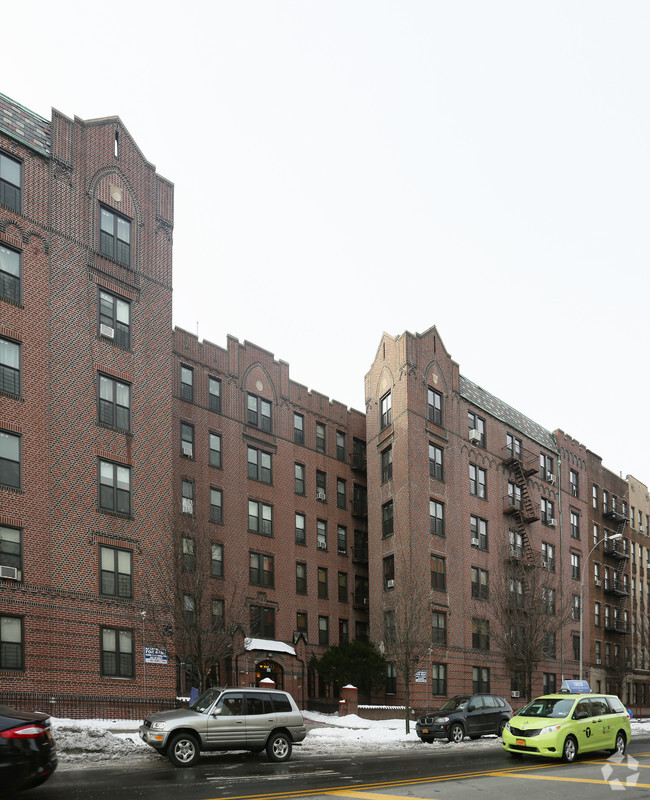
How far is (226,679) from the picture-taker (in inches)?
1592

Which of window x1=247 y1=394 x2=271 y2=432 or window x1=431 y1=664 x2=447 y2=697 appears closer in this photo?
window x1=431 y1=664 x2=447 y2=697

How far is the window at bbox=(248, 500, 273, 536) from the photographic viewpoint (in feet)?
143

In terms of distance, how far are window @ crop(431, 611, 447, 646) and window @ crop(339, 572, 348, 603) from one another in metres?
5.72

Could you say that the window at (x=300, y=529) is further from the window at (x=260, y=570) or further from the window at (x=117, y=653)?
the window at (x=117, y=653)

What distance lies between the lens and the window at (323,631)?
1836 inches

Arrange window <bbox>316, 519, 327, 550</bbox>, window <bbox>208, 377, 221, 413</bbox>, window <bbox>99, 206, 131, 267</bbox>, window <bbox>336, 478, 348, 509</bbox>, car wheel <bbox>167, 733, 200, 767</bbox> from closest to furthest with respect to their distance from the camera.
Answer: car wheel <bbox>167, 733, 200, 767</bbox> → window <bbox>99, 206, 131, 267</bbox> → window <bbox>208, 377, 221, 413</bbox> → window <bbox>316, 519, 327, 550</bbox> → window <bbox>336, 478, 348, 509</bbox>

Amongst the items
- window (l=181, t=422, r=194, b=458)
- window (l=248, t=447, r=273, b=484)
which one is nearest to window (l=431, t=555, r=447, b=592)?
window (l=248, t=447, r=273, b=484)

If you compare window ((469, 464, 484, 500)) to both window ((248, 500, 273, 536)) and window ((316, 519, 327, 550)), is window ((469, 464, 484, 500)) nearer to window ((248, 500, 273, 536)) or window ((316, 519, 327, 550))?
window ((316, 519, 327, 550))

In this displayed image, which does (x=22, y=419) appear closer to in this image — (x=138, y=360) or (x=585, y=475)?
(x=138, y=360)

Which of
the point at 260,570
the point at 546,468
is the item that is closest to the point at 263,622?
the point at 260,570

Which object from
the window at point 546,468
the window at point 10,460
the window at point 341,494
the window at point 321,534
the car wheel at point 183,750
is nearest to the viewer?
the car wheel at point 183,750

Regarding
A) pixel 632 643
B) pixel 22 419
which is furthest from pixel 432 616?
pixel 632 643

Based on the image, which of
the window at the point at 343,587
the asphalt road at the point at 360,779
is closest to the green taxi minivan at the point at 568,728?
the asphalt road at the point at 360,779

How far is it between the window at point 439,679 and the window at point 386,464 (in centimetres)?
987
